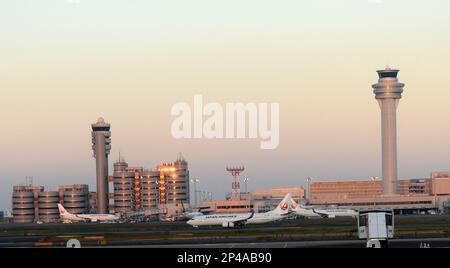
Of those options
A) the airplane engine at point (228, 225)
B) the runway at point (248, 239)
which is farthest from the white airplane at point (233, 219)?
the runway at point (248, 239)

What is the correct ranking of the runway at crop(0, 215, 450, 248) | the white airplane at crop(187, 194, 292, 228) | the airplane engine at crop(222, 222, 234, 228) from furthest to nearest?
the white airplane at crop(187, 194, 292, 228) → the airplane engine at crop(222, 222, 234, 228) → the runway at crop(0, 215, 450, 248)

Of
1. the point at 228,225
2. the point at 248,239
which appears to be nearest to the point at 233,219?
the point at 228,225

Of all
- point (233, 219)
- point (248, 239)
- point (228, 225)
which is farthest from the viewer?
point (233, 219)

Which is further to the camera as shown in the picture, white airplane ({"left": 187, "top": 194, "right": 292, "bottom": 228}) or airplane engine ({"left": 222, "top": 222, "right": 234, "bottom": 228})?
white airplane ({"left": 187, "top": 194, "right": 292, "bottom": 228})

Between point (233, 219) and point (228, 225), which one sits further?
point (233, 219)

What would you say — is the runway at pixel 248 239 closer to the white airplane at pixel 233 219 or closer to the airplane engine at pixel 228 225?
the airplane engine at pixel 228 225

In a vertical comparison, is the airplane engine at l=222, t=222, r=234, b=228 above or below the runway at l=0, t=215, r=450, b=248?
below

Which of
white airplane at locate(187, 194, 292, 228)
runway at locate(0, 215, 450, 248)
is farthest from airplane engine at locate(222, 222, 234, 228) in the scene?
runway at locate(0, 215, 450, 248)

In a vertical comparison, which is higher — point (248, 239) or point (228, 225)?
point (248, 239)

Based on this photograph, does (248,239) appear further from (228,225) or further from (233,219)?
(233,219)

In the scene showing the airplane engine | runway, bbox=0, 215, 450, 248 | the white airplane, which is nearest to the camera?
runway, bbox=0, 215, 450, 248

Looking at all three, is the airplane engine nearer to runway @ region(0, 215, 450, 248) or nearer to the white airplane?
the white airplane

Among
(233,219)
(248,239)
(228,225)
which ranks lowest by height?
(228,225)
